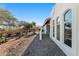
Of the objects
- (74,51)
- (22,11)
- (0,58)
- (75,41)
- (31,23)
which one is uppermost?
(22,11)

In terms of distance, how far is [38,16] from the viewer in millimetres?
6312

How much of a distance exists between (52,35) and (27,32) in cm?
236

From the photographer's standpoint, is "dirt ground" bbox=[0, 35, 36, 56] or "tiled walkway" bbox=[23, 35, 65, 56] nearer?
"tiled walkway" bbox=[23, 35, 65, 56]

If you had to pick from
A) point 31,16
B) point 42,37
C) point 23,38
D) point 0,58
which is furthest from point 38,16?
point 0,58

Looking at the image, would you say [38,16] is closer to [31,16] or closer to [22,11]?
[31,16]

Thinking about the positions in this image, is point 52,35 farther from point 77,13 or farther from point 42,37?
point 77,13

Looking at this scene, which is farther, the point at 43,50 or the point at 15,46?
the point at 15,46

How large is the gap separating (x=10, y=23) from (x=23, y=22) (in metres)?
0.62

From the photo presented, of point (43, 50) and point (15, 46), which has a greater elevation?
point (15, 46)

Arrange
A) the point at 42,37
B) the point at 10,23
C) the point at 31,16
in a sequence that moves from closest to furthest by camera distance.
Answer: the point at 10,23, the point at 31,16, the point at 42,37

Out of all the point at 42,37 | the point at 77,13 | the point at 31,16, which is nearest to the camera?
the point at 77,13

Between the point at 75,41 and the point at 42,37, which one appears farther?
→ the point at 42,37

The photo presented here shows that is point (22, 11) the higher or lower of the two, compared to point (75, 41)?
higher

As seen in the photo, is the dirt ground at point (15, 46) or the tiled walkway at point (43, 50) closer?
the tiled walkway at point (43, 50)
